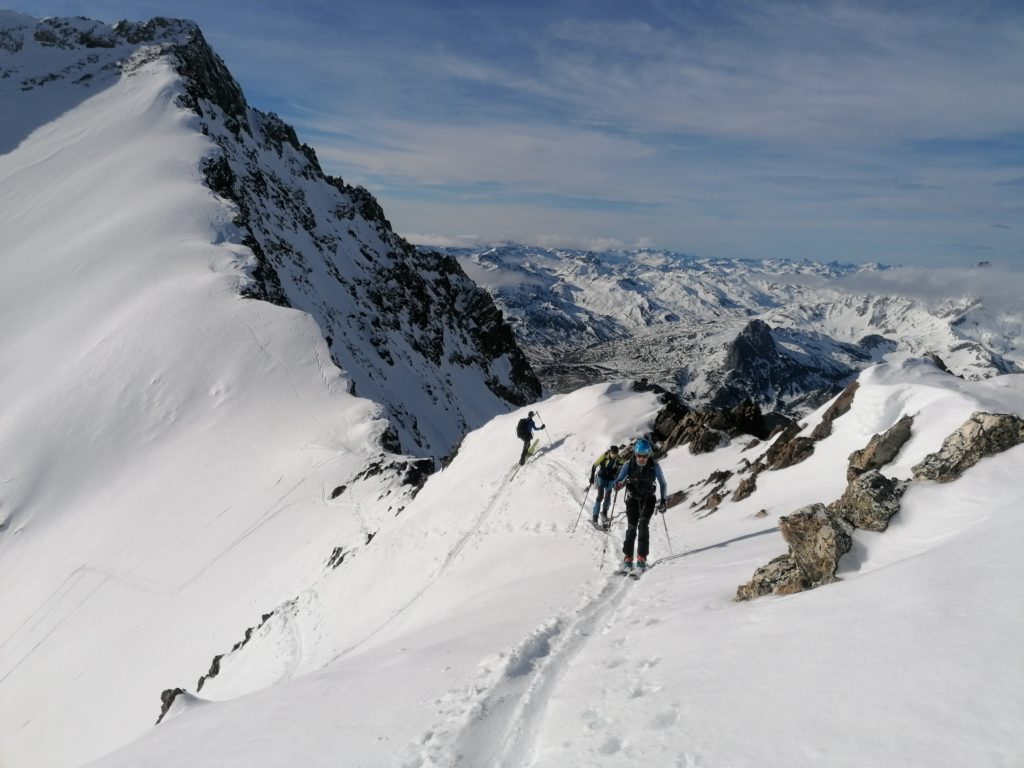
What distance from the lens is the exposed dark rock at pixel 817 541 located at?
8.77 meters

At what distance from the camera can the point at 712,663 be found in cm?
704

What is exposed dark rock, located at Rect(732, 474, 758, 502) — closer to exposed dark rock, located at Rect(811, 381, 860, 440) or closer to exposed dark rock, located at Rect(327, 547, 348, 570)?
exposed dark rock, located at Rect(811, 381, 860, 440)

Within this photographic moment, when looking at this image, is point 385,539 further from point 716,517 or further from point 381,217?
point 381,217

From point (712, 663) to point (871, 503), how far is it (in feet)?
14.1

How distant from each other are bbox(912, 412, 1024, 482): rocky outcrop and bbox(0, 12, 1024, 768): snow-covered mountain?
2.5 inches

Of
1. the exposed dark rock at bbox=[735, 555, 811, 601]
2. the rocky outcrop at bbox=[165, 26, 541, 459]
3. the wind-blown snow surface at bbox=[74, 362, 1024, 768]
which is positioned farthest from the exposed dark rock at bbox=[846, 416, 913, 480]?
the rocky outcrop at bbox=[165, 26, 541, 459]

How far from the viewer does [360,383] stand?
76.2 m

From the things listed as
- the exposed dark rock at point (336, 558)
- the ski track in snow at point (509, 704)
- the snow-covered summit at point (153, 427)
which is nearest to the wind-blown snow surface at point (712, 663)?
the ski track in snow at point (509, 704)

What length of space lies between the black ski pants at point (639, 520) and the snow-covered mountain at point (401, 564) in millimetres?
686

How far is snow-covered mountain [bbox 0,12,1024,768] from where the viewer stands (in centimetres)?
611

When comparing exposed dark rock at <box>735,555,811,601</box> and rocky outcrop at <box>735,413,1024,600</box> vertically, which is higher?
rocky outcrop at <box>735,413,1024,600</box>

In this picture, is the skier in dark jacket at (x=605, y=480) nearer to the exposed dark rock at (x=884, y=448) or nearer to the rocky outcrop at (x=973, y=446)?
the exposed dark rock at (x=884, y=448)

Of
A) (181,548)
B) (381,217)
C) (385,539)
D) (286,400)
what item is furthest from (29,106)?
(385,539)

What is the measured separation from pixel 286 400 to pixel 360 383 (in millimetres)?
31147
